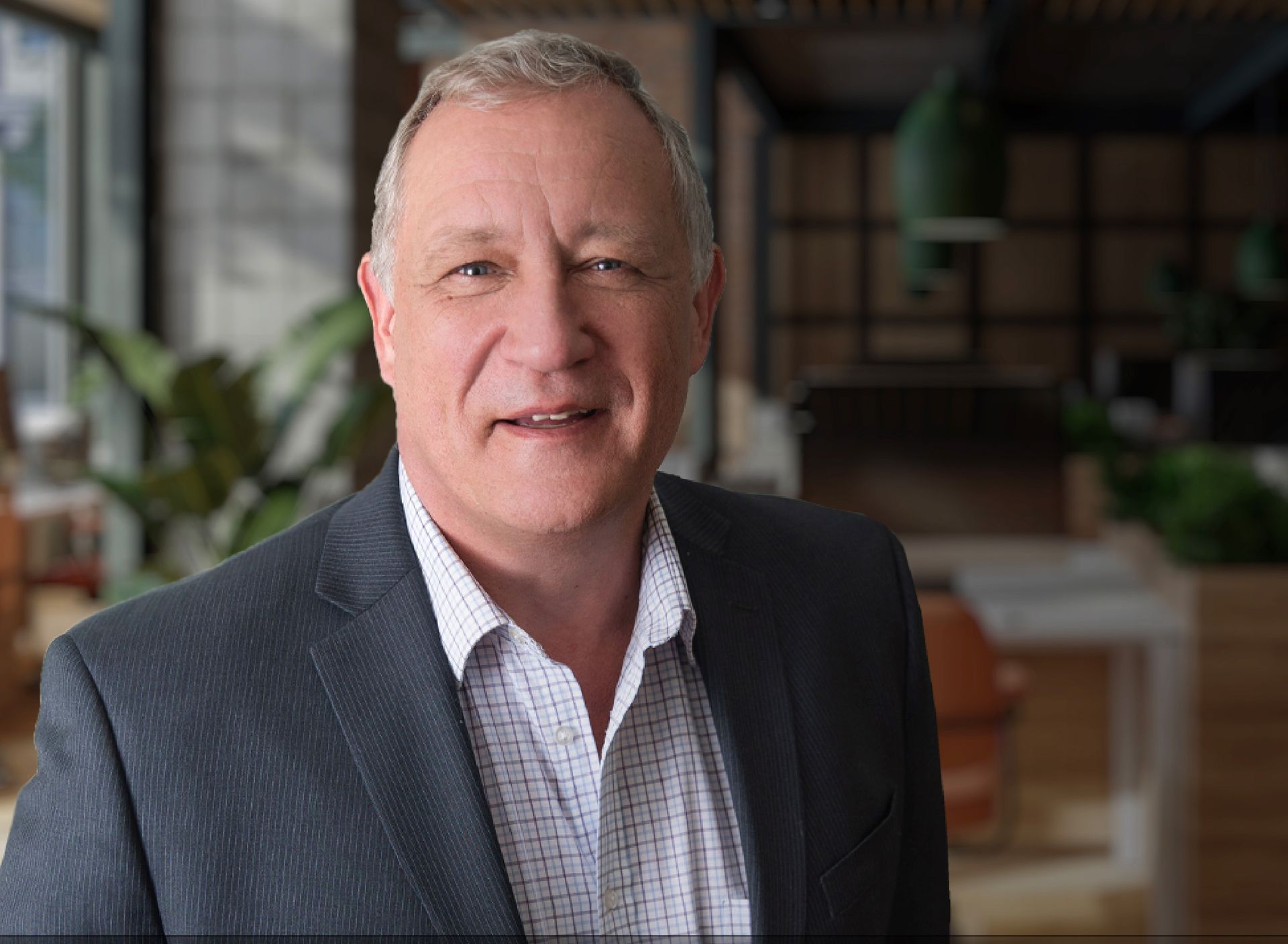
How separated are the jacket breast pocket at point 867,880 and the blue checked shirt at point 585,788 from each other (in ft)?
0.25

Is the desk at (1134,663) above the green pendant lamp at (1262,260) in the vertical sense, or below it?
below

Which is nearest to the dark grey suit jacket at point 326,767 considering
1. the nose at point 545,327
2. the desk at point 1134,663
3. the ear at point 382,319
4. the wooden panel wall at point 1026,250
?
the ear at point 382,319

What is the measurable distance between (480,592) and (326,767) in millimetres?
162

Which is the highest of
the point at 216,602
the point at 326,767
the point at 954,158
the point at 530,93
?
the point at 954,158

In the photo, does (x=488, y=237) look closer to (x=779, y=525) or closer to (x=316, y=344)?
(x=779, y=525)

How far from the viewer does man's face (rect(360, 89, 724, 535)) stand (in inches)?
36.1

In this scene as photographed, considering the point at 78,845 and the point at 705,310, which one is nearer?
the point at 78,845

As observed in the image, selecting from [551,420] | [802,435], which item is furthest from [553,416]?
[802,435]

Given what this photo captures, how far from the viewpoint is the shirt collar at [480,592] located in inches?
38.9

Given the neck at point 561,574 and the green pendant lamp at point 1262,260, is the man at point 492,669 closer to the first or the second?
the neck at point 561,574

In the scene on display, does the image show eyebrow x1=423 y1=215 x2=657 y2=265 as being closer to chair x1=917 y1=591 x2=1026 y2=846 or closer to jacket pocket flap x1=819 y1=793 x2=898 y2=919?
jacket pocket flap x1=819 y1=793 x2=898 y2=919

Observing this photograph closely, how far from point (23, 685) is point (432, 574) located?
3.83 metres

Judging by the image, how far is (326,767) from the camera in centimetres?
93

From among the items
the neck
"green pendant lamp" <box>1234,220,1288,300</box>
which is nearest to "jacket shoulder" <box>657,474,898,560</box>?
the neck
